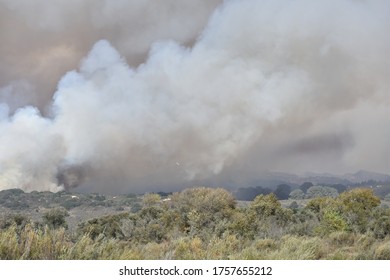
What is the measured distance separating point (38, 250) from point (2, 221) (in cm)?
1387

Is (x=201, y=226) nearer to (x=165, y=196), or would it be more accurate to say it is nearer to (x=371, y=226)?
(x=371, y=226)

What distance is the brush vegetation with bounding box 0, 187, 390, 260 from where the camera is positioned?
5855 millimetres

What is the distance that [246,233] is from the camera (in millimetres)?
14703

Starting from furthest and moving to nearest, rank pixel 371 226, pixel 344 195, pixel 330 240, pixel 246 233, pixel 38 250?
pixel 344 195
pixel 371 226
pixel 246 233
pixel 330 240
pixel 38 250

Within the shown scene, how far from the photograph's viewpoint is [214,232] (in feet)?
54.2

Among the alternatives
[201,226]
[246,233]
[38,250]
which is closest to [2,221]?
[201,226]

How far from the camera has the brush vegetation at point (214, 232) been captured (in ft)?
19.2

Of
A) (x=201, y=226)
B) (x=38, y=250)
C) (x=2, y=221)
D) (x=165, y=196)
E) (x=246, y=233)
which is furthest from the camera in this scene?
(x=165, y=196)
